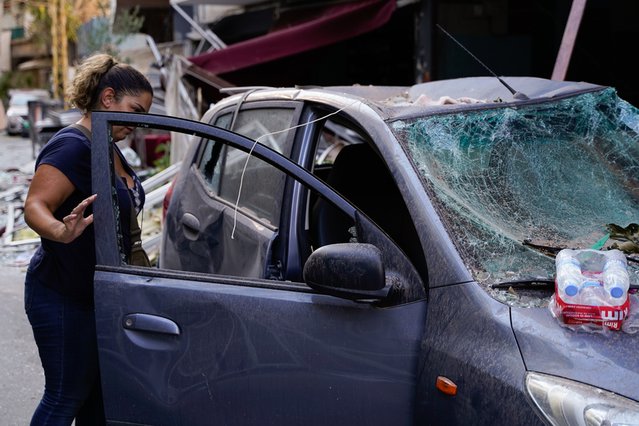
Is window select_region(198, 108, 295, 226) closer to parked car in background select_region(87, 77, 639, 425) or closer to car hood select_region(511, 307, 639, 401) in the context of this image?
parked car in background select_region(87, 77, 639, 425)

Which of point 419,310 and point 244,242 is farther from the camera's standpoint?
point 244,242

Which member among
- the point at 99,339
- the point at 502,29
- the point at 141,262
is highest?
the point at 502,29

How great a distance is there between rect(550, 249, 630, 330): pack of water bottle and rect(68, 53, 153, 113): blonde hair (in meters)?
1.77

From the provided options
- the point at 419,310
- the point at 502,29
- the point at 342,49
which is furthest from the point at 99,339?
the point at 342,49

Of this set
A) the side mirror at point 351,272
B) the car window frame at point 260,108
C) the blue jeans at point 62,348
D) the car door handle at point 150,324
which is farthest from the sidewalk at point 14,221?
the side mirror at point 351,272

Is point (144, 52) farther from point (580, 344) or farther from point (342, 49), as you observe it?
point (580, 344)

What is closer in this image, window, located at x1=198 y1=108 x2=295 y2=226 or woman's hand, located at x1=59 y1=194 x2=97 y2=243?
woman's hand, located at x1=59 y1=194 x2=97 y2=243

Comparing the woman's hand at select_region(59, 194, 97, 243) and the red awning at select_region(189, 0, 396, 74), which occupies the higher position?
the red awning at select_region(189, 0, 396, 74)

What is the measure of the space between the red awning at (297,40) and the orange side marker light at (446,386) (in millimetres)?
9253

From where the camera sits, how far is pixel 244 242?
11.3 ft

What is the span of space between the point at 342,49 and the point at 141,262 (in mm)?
11470

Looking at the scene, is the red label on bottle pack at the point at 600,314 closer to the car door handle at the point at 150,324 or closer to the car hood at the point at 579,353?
the car hood at the point at 579,353

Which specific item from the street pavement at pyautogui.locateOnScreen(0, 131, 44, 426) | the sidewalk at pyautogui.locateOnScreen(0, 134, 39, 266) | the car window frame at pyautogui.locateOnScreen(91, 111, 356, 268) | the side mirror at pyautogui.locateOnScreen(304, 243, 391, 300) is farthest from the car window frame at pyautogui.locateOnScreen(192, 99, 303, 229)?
the sidewalk at pyautogui.locateOnScreen(0, 134, 39, 266)

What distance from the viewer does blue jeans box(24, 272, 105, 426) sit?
3061 mm
